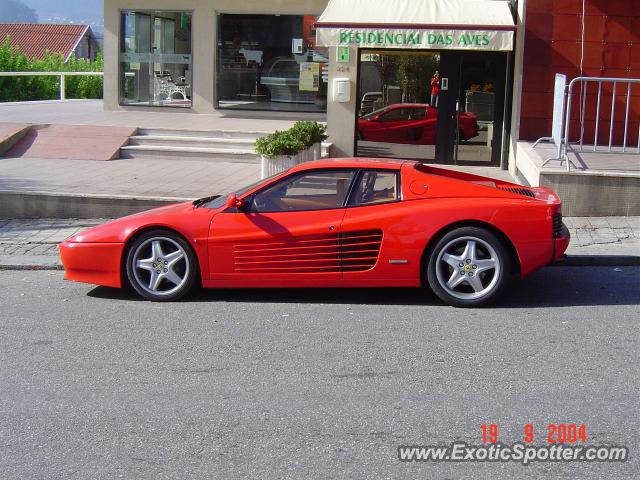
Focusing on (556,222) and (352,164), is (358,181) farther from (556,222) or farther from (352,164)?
(556,222)

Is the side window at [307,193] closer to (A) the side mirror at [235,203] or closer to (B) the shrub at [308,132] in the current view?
(A) the side mirror at [235,203]

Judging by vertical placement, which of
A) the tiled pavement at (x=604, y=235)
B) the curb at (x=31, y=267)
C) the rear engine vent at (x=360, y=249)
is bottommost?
the curb at (x=31, y=267)

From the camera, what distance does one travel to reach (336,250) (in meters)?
7.64

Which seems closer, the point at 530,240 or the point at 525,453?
the point at 525,453

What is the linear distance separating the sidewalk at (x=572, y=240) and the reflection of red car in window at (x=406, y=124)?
532 centimetres

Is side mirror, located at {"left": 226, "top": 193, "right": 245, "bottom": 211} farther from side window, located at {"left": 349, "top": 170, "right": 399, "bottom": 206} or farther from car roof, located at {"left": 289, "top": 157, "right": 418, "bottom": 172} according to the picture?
side window, located at {"left": 349, "top": 170, "right": 399, "bottom": 206}

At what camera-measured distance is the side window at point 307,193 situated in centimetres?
782

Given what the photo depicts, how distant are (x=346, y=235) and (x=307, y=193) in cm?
58

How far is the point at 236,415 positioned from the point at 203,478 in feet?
2.71

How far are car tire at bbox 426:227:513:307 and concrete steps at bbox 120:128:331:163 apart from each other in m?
8.69

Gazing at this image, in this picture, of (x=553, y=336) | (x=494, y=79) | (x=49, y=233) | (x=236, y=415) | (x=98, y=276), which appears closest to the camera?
(x=236, y=415)

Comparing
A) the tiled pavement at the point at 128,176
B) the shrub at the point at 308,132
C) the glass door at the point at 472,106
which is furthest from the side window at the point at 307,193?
the glass door at the point at 472,106

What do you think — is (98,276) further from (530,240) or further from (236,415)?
(530,240)

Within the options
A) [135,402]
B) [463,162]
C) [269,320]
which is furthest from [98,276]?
[463,162]
